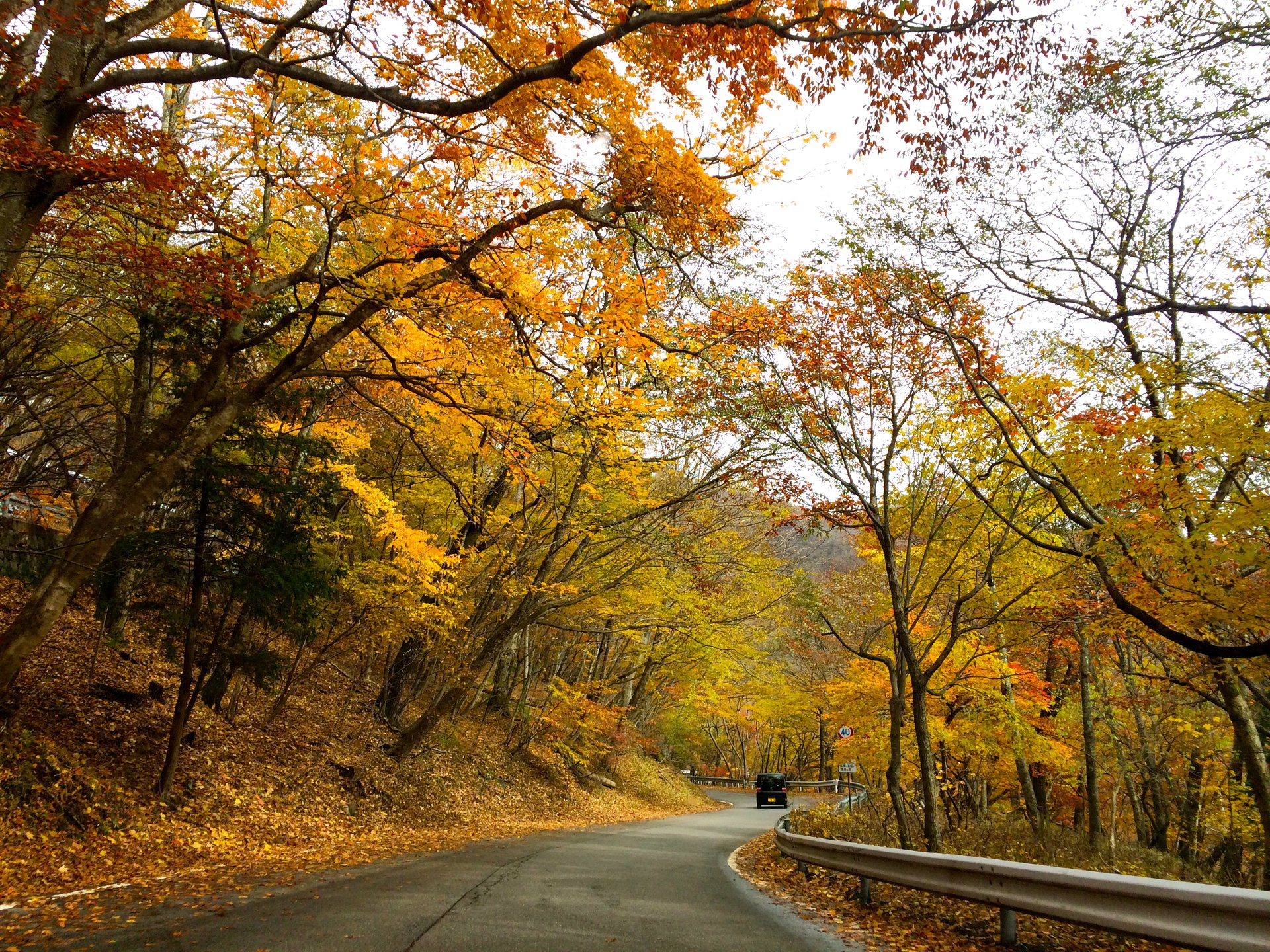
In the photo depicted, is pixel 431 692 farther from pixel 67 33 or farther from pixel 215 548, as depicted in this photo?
pixel 67 33

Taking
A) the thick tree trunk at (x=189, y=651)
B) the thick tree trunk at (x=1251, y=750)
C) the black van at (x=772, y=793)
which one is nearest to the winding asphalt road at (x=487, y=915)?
the thick tree trunk at (x=189, y=651)

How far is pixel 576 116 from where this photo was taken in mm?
7520

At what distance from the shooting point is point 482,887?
21.3 feet

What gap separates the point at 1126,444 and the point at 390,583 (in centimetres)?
1108

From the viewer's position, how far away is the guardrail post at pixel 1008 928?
4668 millimetres

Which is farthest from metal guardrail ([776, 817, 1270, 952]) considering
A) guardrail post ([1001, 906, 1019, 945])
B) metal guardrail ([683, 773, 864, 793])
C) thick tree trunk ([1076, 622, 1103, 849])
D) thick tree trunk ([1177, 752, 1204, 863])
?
metal guardrail ([683, 773, 864, 793])

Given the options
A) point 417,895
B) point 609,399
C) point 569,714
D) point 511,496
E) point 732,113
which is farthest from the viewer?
point 569,714

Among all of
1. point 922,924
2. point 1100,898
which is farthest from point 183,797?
point 1100,898

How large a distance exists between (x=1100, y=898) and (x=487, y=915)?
3.98 m

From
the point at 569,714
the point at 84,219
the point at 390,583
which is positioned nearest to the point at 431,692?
the point at 569,714

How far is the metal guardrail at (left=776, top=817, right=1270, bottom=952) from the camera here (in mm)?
2842

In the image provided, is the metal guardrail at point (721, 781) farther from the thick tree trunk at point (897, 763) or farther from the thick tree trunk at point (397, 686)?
the thick tree trunk at point (897, 763)

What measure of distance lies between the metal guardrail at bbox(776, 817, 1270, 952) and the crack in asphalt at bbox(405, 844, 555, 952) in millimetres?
3494

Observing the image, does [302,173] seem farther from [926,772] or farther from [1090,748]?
[1090,748]
